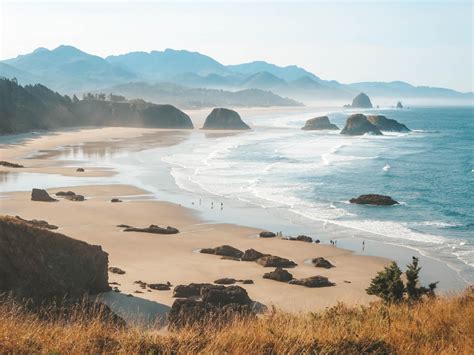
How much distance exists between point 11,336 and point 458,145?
9883 centimetres

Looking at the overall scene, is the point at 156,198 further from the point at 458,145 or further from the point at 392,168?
the point at 458,145

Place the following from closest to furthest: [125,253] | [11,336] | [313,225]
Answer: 1. [11,336]
2. [125,253]
3. [313,225]

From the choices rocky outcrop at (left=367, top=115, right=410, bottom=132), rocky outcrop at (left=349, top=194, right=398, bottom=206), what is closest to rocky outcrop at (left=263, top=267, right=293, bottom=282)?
rocky outcrop at (left=349, top=194, right=398, bottom=206)

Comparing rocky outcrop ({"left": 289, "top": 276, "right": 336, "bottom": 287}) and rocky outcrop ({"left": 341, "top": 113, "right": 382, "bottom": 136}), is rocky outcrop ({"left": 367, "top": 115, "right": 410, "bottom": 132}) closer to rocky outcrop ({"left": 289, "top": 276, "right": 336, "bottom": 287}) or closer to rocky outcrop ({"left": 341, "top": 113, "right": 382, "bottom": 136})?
rocky outcrop ({"left": 341, "top": 113, "right": 382, "bottom": 136})

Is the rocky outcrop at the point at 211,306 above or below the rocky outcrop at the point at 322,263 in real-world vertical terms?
above

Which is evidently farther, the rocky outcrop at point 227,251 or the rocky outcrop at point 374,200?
the rocky outcrop at point 374,200

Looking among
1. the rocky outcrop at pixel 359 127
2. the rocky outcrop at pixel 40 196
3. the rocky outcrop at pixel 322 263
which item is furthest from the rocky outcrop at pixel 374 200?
the rocky outcrop at pixel 359 127

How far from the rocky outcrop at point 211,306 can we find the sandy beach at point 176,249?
127 centimetres

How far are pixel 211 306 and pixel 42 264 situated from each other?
212 inches

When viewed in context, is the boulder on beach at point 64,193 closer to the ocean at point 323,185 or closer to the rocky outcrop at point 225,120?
the ocean at point 323,185

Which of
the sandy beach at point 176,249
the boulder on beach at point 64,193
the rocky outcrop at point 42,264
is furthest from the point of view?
the boulder on beach at point 64,193

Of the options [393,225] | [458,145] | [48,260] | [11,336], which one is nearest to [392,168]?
[393,225]

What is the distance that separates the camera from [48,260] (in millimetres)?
17688

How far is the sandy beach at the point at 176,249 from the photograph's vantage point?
73.4ft
